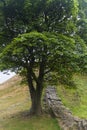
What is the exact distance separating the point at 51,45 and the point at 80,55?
2.33 meters

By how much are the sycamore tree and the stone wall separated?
85.7 inches

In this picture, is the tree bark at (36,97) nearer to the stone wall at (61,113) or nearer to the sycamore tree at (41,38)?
the sycamore tree at (41,38)

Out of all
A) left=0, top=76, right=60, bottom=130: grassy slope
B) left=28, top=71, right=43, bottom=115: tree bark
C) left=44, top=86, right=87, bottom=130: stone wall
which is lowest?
left=0, top=76, right=60, bottom=130: grassy slope

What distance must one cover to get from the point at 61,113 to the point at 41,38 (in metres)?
6.52

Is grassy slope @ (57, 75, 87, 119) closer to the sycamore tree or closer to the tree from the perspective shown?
the sycamore tree

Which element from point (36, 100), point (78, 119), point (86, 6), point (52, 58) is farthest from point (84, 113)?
point (86, 6)

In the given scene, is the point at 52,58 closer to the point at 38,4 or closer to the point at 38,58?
the point at 38,58

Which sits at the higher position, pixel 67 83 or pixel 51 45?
pixel 51 45

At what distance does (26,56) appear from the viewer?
1972 cm

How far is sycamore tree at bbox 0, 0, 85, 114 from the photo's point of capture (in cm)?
1798

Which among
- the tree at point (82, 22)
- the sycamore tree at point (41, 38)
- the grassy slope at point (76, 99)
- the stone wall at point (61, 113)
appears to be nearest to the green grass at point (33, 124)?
the stone wall at point (61, 113)

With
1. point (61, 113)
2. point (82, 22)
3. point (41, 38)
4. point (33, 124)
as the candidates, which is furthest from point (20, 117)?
point (82, 22)

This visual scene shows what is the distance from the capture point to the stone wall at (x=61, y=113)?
19.0 metres

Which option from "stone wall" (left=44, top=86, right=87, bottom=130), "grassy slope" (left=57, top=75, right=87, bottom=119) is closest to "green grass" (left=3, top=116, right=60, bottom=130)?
"stone wall" (left=44, top=86, right=87, bottom=130)
